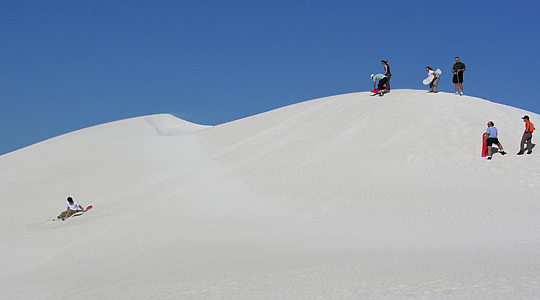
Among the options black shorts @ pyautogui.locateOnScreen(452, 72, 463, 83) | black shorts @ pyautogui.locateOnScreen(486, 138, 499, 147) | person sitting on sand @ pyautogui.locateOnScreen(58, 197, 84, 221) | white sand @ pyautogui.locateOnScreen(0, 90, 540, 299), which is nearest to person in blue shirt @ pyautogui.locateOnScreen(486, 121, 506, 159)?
black shorts @ pyautogui.locateOnScreen(486, 138, 499, 147)

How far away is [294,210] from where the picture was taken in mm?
11664

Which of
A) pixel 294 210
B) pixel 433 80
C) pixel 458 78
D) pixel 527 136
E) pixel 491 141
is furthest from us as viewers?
pixel 433 80

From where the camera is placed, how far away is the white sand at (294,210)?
246 inches

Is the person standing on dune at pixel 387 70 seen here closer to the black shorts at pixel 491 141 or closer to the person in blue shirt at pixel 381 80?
the person in blue shirt at pixel 381 80

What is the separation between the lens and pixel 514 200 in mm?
10531

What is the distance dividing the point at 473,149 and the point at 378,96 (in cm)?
694

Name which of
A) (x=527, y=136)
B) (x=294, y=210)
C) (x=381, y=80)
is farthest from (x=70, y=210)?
(x=381, y=80)

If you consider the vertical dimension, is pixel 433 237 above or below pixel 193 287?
above

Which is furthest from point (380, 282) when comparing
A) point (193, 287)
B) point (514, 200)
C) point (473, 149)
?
point (473, 149)

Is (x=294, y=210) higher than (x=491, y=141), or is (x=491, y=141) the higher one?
(x=491, y=141)

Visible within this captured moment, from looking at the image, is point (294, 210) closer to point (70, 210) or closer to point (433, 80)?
point (70, 210)

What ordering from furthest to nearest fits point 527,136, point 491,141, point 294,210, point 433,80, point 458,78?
1. point 433,80
2. point 458,78
3. point 491,141
4. point 527,136
5. point 294,210

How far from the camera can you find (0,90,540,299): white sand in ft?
20.5

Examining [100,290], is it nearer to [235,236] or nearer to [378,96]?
[235,236]
